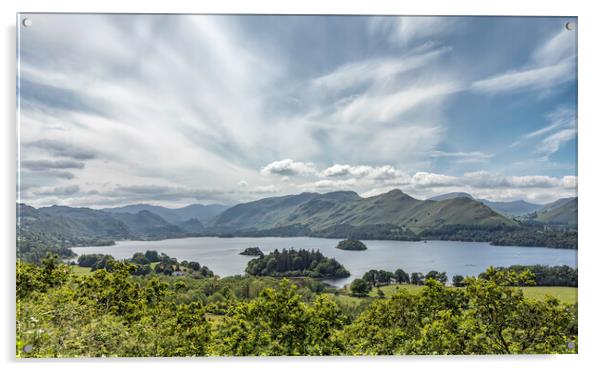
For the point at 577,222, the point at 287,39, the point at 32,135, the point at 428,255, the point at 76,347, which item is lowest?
the point at 76,347

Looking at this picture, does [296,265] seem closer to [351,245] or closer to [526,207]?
[351,245]

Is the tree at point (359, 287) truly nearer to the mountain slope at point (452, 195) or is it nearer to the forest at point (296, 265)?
the forest at point (296, 265)

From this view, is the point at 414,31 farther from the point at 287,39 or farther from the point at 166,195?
the point at 166,195

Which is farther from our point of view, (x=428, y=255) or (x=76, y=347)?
(x=428, y=255)

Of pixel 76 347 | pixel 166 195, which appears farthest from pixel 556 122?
pixel 76 347

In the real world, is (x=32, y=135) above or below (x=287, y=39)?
below

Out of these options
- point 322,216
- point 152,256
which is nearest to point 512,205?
point 322,216

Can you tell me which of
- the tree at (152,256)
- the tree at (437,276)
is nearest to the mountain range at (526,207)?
the tree at (437,276)

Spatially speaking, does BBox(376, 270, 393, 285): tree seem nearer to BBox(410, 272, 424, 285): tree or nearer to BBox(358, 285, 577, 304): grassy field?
BBox(358, 285, 577, 304): grassy field
